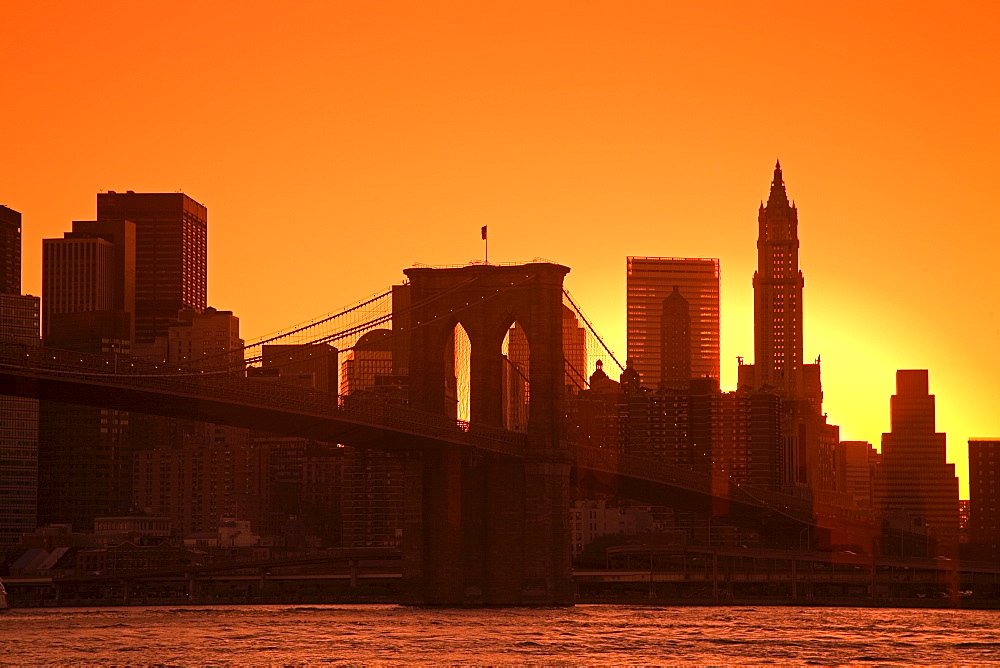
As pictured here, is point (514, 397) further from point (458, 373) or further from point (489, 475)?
point (489, 475)

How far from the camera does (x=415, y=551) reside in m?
91.4

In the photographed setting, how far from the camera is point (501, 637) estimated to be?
72.0 metres

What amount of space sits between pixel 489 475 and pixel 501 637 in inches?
803

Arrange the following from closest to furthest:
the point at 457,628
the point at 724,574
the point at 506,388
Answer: the point at 457,628, the point at 506,388, the point at 724,574

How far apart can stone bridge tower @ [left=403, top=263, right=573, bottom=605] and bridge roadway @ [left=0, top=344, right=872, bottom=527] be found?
57.8 inches

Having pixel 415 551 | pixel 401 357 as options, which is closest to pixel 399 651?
pixel 415 551

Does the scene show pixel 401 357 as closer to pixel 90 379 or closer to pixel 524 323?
pixel 524 323

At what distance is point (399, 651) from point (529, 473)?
25.4 meters

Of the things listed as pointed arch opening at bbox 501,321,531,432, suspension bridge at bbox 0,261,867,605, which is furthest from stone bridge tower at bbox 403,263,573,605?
pointed arch opening at bbox 501,321,531,432

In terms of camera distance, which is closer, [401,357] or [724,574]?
[724,574]

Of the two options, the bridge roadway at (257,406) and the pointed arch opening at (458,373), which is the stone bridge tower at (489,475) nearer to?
the bridge roadway at (257,406)

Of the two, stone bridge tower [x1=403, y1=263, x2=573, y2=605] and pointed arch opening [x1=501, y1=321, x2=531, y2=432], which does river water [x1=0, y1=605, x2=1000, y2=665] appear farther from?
pointed arch opening [x1=501, y1=321, x2=531, y2=432]

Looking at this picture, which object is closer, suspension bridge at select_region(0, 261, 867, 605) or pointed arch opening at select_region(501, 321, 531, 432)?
suspension bridge at select_region(0, 261, 867, 605)

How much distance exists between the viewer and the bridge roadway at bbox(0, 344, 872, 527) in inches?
3039
